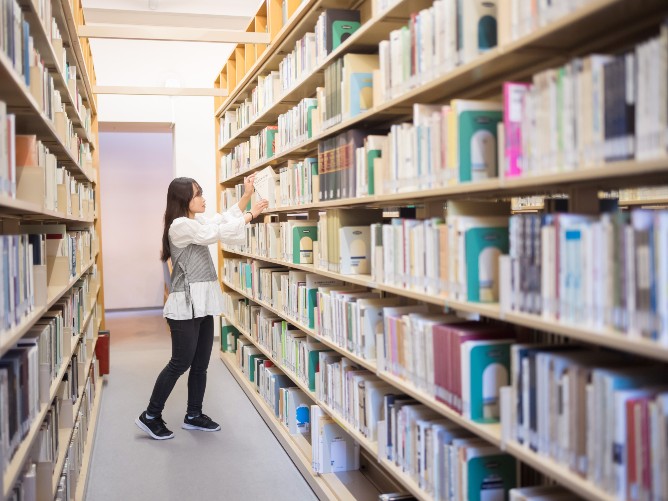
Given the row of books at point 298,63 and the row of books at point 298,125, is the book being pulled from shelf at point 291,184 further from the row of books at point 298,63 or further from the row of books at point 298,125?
the row of books at point 298,63

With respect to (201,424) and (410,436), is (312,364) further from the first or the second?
(410,436)

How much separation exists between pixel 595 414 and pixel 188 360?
3.03 m

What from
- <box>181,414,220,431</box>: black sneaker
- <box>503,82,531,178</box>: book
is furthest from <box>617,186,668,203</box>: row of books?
<box>181,414,220,431</box>: black sneaker

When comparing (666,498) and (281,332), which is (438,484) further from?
(281,332)

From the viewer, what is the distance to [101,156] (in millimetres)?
10297

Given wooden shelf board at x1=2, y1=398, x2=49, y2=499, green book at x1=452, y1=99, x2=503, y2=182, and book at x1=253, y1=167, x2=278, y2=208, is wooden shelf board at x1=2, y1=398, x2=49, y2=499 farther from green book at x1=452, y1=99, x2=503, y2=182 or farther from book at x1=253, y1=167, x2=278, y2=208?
book at x1=253, y1=167, x2=278, y2=208

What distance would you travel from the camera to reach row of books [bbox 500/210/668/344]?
4.29ft

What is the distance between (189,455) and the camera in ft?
13.1

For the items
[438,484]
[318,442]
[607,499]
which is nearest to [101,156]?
[318,442]

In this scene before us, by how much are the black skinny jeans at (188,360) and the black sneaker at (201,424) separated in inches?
1.7

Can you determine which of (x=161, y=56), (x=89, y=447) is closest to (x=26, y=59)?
(x=89, y=447)

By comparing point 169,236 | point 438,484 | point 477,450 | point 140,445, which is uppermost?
point 169,236

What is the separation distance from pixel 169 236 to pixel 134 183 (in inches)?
268

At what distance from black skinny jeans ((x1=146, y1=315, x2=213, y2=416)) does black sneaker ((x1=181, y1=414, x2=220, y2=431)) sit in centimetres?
4
